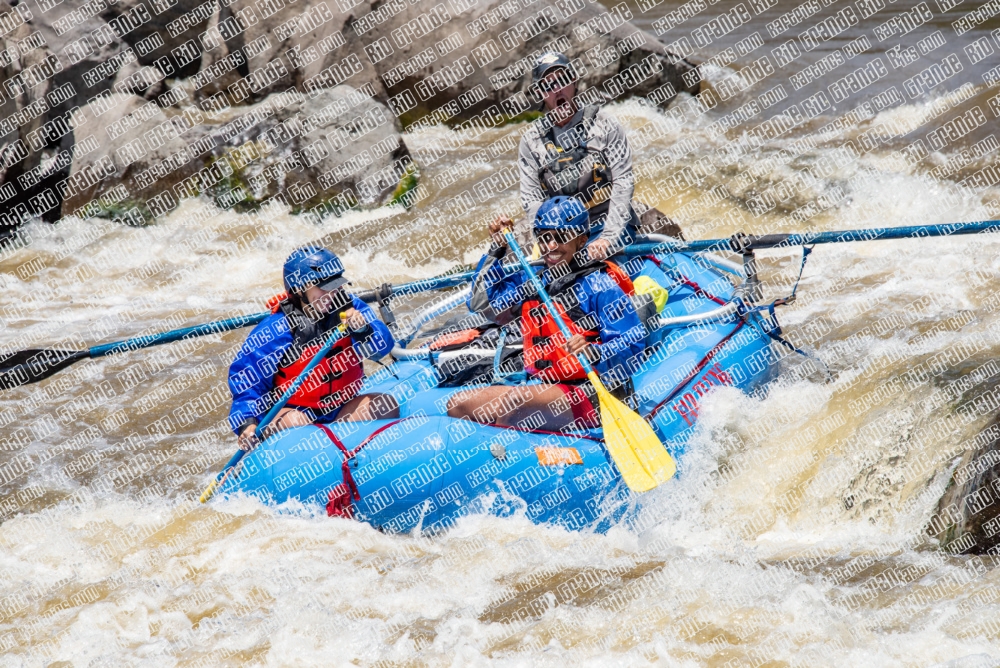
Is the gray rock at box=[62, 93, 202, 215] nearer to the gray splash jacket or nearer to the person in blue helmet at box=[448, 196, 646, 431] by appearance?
the gray splash jacket

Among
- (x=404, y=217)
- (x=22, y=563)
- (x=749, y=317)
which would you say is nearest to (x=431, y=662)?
(x=22, y=563)

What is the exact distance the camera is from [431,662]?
3.49 m

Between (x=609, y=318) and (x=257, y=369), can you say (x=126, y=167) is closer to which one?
(x=257, y=369)

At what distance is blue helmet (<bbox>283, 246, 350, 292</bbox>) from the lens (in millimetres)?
4129

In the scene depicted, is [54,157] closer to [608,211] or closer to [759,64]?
[608,211]

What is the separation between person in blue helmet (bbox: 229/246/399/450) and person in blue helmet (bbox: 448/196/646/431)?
1.70 feet

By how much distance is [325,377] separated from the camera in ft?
14.5

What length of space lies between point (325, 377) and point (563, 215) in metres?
1.32

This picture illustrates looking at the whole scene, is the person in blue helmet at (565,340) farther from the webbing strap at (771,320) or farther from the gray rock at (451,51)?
the gray rock at (451,51)

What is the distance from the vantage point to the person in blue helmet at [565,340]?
4.16 meters

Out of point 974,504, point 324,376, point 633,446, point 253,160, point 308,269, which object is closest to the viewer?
point 974,504

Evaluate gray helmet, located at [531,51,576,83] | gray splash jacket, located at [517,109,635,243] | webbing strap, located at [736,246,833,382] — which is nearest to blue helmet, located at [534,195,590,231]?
gray splash jacket, located at [517,109,635,243]

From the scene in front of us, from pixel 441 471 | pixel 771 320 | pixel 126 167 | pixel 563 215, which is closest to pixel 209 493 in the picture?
pixel 441 471

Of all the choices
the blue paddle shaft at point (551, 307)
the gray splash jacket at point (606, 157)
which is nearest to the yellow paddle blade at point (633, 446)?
the blue paddle shaft at point (551, 307)
